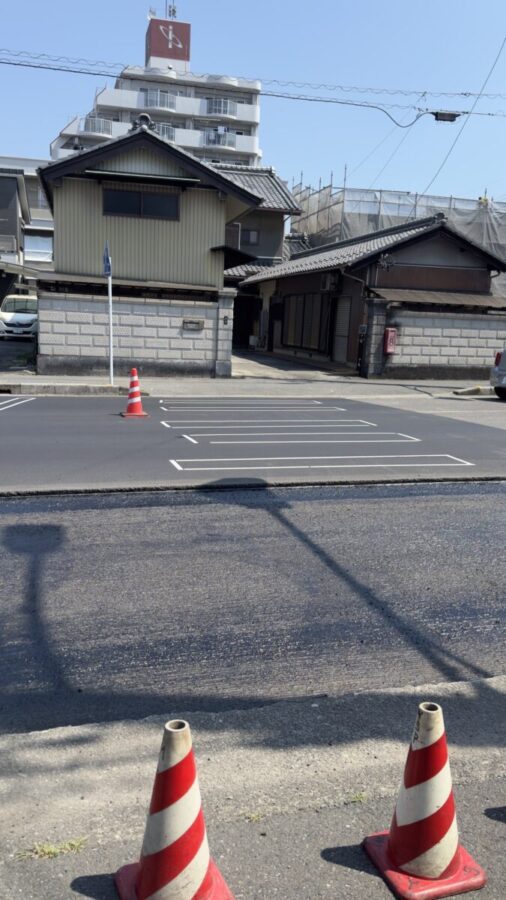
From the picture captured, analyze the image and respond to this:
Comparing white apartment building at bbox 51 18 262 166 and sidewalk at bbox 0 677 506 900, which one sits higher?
white apartment building at bbox 51 18 262 166

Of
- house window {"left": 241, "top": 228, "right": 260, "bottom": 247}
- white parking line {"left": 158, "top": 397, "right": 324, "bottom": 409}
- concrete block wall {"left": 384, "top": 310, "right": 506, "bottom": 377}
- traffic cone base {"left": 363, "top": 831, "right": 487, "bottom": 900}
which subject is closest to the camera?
traffic cone base {"left": 363, "top": 831, "right": 487, "bottom": 900}

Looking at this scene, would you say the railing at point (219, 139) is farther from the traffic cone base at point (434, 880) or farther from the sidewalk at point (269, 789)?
the traffic cone base at point (434, 880)

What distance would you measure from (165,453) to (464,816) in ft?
24.5

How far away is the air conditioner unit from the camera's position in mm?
26812

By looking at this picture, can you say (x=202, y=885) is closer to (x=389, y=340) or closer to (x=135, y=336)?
(x=135, y=336)

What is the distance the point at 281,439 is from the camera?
1155 cm

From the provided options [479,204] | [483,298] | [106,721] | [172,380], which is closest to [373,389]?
[172,380]

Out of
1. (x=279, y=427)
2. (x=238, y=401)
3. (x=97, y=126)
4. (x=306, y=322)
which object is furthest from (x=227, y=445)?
(x=97, y=126)

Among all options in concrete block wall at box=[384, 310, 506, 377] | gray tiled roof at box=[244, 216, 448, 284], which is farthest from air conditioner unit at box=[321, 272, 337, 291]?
concrete block wall at box=[384, 310, 506, 377]

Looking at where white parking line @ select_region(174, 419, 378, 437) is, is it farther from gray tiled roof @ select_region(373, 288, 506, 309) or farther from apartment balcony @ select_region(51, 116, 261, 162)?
apartment balcony @ select_region(51, 116, 261, 162)

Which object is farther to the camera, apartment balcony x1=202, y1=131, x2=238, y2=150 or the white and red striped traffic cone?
apartment balcony x1=202, y1=131, x2=238, y2=150

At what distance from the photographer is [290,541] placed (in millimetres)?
6359


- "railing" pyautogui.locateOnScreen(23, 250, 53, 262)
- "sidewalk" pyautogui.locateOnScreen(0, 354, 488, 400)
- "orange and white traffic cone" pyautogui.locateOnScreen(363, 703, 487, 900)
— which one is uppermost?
"railing" pyautogui.locateOnScreen(23, 250, 53, 262)

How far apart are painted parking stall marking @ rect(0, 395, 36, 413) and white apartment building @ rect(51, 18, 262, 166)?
2288 inches
